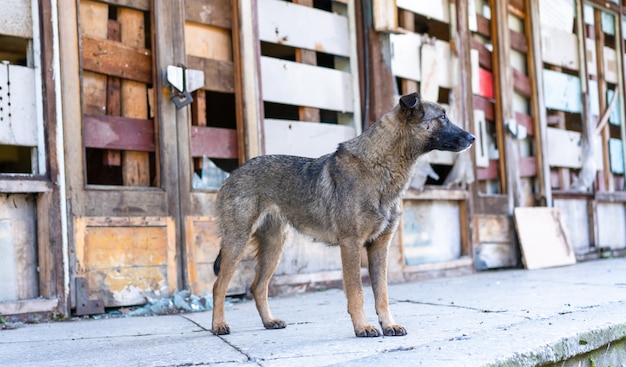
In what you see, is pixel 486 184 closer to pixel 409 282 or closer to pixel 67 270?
pixel 409 282

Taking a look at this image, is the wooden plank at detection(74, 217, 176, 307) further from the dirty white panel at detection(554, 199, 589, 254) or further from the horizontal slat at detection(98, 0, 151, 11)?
the dirty white panel at detection(554, 199, 589, 254)

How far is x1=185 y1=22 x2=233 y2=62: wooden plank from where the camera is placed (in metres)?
5.72

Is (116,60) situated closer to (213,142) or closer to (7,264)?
(213,142)

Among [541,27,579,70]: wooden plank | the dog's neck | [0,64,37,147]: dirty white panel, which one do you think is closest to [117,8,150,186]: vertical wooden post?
[0,64,37,147]: dirty white panel

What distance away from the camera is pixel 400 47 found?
711cm

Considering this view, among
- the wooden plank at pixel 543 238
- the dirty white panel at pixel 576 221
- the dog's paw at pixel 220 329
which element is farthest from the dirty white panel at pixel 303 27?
the dirty white panel at pixel 576 221

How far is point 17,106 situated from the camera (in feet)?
15.6

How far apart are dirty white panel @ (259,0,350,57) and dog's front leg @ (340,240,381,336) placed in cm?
295

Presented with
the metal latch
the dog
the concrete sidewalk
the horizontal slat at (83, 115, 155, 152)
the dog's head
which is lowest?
the concrete sidewalk

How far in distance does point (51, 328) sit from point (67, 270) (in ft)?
→ 1.79

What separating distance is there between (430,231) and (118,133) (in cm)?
369

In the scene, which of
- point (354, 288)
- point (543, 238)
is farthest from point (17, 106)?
point (543, 238)

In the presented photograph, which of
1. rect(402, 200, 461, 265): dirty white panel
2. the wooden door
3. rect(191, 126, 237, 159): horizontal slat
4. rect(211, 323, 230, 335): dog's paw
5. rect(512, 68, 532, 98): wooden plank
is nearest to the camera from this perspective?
rect(211, 323, 230, 335): dog's paw

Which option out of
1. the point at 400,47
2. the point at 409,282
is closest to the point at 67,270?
the point at 409,282
